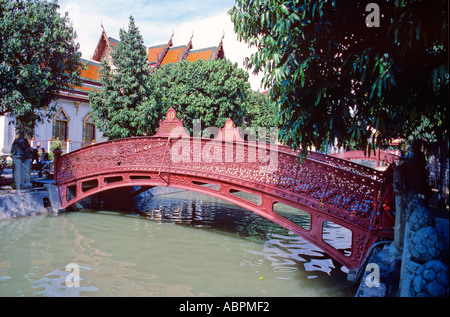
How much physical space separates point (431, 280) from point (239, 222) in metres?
8.80

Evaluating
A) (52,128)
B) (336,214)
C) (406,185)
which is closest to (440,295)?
(406,185)

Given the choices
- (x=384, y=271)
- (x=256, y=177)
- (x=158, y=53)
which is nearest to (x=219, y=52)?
(x=158, y=53)

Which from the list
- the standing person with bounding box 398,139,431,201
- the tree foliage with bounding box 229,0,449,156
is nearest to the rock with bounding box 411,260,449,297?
the tree foliage with bounding box 229,0,449,156

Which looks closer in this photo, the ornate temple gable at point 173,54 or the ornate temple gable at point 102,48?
the ornate temple gable at point 102,48

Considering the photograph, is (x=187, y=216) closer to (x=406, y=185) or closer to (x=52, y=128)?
(x=406, y=185)

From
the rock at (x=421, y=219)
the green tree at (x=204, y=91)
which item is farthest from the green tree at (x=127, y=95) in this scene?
the rock at (x=421, y=219)

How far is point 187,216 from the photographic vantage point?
11859 millimetres

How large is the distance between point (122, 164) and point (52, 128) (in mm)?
13997

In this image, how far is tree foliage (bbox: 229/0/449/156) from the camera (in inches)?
135

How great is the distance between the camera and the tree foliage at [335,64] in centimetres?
342

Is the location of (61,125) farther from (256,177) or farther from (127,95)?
(256,177)

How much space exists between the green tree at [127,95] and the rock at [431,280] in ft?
47.4

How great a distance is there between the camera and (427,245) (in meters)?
2.82

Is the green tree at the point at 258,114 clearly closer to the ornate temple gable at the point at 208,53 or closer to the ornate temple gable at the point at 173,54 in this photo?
the ornate temple gable at the point at 208,53
